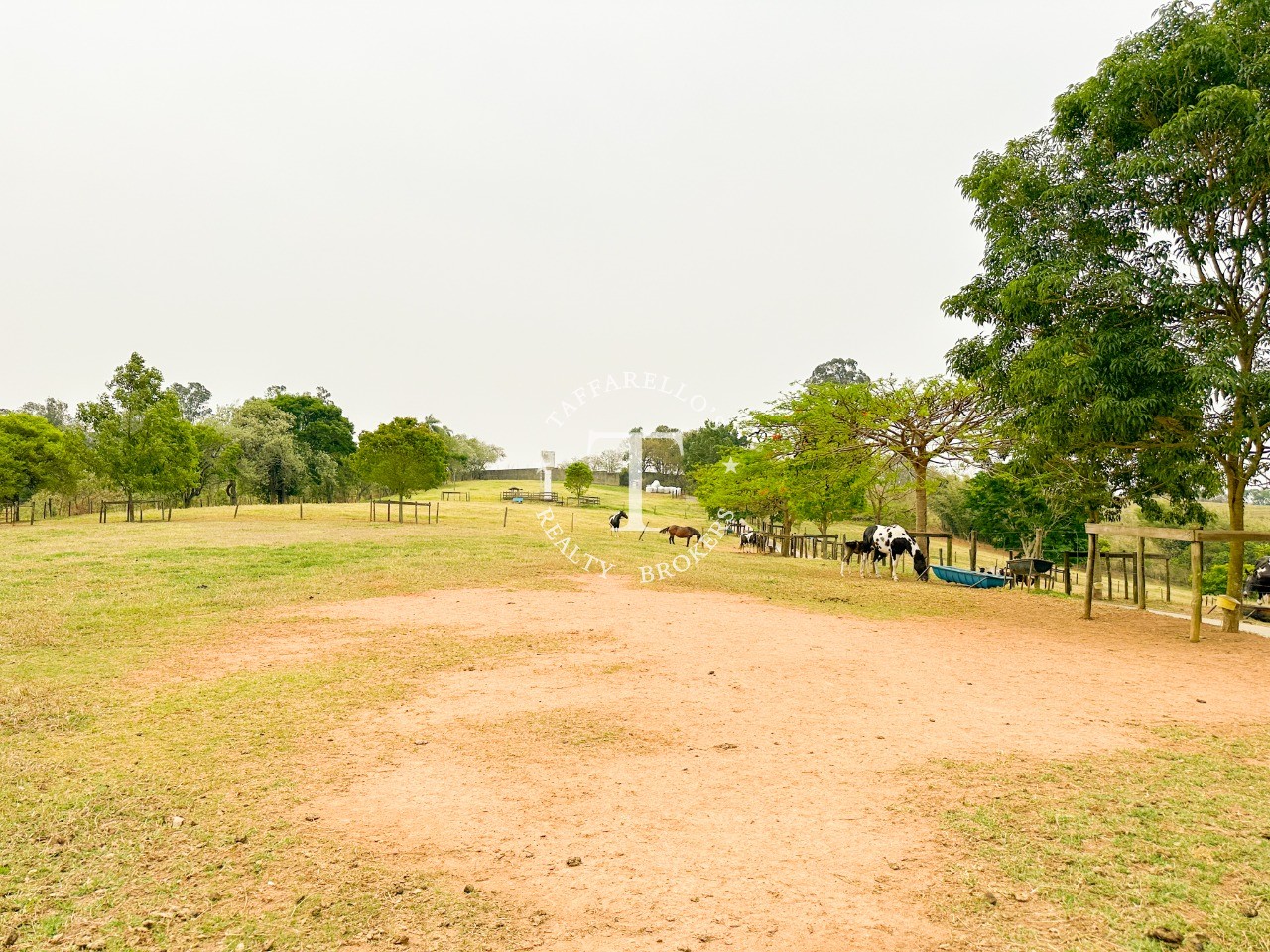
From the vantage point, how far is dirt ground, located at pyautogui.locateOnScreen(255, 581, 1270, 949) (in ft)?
13.1

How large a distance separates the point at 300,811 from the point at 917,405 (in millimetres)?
22354

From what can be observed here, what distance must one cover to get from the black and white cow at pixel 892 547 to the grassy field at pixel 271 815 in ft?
52.5

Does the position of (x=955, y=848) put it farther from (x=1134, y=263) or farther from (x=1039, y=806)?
(x=1134, y=263)

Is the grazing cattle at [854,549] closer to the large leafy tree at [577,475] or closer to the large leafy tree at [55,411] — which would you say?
the large leafy tree at [577,475]

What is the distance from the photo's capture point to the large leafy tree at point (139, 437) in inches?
1497

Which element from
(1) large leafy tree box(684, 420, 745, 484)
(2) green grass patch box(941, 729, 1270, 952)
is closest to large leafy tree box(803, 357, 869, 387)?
(1) large leafy tree box(684, 420, 745, 484)

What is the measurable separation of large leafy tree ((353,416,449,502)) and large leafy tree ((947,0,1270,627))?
117 feet

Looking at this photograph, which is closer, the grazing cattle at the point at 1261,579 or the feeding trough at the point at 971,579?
the grazing cattle at the point at 1261,579

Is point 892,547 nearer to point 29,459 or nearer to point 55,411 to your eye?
point 29,459

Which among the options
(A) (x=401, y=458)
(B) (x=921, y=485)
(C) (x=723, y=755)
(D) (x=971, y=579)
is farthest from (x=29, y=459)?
(C) (x=723, y=755)

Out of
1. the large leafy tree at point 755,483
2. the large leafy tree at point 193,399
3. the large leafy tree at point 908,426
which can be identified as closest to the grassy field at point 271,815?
the large leafy tree at point 908,426

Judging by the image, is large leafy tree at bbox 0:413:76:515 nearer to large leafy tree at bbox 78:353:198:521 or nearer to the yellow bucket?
large leafy tree at bbox 78:353:198:521

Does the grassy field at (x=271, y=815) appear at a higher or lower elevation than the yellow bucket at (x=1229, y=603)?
lower

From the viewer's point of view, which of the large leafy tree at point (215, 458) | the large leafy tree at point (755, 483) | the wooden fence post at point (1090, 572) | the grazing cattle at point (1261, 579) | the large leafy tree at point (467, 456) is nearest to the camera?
the wooden fence post at point (1090, 572)
